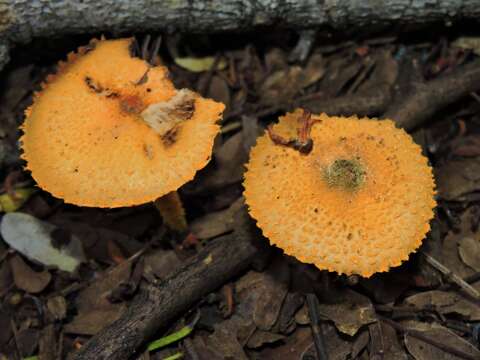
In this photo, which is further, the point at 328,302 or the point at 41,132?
the point at 328,302

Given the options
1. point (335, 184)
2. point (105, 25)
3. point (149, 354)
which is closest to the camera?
point (335, 184)

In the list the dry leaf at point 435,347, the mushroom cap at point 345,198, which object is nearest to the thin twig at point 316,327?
the dry leaf at point 435,347

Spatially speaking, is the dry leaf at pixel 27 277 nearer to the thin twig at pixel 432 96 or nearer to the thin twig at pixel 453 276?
the thin twig at pixel 453 276

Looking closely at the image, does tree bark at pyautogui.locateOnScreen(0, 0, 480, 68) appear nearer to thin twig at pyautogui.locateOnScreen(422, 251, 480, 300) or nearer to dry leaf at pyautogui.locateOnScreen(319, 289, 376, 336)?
thin twig at pyautogui.locateOnScreen(422, 251, 480, 300)

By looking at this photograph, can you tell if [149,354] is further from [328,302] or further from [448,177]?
[448,177]

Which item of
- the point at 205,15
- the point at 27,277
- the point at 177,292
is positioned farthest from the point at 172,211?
the point at 205,15

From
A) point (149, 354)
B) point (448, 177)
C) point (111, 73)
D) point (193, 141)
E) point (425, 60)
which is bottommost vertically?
point (149, 354)

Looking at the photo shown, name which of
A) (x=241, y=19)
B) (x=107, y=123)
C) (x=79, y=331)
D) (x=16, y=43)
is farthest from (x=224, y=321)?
(x=16, y=43)
